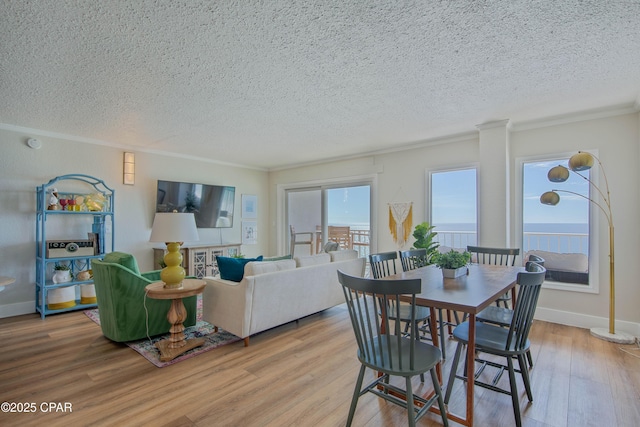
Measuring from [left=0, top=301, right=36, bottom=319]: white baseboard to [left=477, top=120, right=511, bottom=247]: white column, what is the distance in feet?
20.1

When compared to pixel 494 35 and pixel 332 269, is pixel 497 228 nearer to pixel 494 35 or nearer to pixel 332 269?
pixel 332 269

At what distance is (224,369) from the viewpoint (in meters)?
2.63

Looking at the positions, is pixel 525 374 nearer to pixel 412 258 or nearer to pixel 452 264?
pixel 452 264

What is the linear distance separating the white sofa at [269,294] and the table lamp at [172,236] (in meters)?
0.48

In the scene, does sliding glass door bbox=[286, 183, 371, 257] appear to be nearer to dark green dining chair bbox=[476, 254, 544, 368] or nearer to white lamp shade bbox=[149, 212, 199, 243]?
dark green dining chair bbox=[476, 254, 544, 368]

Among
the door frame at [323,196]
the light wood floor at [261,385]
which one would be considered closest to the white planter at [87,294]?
the light wood floor at [261,385]

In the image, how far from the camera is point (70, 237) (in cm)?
450

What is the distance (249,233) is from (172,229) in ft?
13.0

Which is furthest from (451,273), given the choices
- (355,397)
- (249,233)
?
(249,233)

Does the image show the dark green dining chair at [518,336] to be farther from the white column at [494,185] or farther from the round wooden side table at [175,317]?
the round wooden side table at [175,317]

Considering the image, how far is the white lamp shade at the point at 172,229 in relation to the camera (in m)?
2.87

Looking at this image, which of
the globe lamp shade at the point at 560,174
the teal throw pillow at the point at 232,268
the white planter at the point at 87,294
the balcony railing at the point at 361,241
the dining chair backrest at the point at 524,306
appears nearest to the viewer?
the dining chair backrest at the point at 524,306

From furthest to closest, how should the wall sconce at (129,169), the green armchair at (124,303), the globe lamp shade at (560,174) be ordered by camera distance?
the wall sconce at (129,169) < the globe lamp shade at (560,174) < the green armchair at (124,303)

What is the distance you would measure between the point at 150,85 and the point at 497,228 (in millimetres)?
4167
